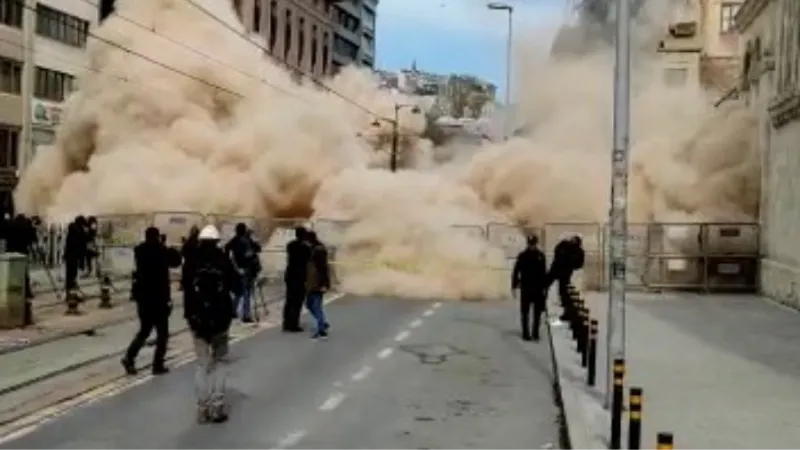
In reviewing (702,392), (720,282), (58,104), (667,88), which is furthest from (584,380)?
(58,104)

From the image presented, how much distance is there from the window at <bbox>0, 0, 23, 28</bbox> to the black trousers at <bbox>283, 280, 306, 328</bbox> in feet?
101

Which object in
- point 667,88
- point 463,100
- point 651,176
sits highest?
point 463,100

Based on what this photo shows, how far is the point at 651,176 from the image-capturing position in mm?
35531

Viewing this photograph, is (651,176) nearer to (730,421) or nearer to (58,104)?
(730,421)

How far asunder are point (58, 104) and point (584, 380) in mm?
42846

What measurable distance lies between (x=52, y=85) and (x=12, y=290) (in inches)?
1398

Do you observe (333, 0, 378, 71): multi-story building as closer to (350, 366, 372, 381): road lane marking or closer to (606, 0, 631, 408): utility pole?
(350, 366, 372, 381): road lane marking

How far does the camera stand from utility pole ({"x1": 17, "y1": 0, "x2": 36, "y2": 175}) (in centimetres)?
4919

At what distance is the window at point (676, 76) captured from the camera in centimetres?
4684

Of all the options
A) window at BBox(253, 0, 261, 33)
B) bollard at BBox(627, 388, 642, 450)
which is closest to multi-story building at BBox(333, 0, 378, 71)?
window at BBox(253, 0, 261, 33)

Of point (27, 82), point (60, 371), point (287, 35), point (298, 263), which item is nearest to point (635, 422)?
point (60, 371)

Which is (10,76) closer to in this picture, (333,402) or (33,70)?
(33,70)

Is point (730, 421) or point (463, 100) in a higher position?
point (463, 100)

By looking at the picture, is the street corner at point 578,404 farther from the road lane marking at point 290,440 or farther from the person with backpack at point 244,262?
the person with backpack at point 244,262
